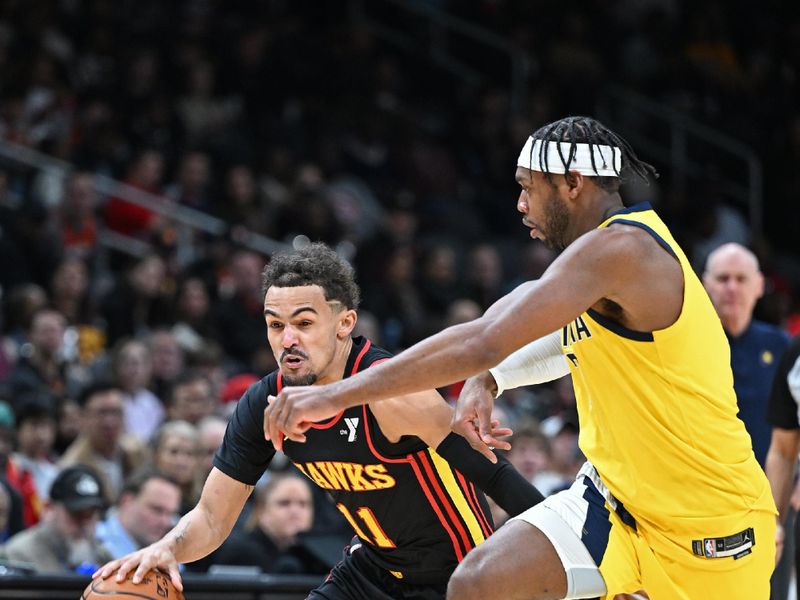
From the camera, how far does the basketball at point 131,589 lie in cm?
449

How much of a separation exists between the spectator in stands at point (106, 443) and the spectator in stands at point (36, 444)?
13cm

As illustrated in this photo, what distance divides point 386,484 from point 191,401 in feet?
14.9

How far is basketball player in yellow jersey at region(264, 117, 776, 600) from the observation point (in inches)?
154

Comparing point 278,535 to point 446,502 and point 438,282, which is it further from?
point 438,282

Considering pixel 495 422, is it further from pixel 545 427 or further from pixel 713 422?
pixel 545 427

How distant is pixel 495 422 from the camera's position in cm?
436

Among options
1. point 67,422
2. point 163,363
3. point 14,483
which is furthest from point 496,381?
point 163,363

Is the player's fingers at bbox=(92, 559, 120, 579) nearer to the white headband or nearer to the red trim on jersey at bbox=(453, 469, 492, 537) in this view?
the red trim on jersey at bbox=(453, 469, 492, 537)

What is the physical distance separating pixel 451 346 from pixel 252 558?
13.4 ft

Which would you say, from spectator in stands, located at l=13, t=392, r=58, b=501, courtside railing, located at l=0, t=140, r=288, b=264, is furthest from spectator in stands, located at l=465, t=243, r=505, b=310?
spectator in stands, located at l=13, t=392, r=58, b=501

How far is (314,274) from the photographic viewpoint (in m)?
4.77

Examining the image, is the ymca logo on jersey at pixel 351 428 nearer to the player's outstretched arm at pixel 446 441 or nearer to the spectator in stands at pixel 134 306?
the player's outstretched arm at pixel 446 441

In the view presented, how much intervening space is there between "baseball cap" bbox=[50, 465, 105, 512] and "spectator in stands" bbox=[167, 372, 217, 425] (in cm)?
177

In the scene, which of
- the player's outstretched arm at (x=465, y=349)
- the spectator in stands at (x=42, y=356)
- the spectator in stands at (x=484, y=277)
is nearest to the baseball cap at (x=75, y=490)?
the spectator in stands at (x=42, y=356)
